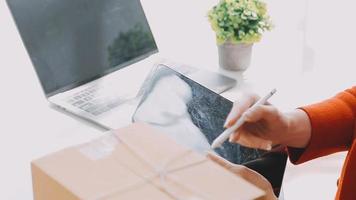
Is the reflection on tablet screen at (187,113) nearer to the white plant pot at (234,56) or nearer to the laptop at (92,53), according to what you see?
the laptop at (92,53)

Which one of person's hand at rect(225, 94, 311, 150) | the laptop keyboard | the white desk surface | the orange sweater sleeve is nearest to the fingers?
person's hand at rect(225, 94, 311, 150)

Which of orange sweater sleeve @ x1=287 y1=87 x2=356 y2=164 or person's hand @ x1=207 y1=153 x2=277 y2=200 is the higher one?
person's hand @ x1=207 y1=153 x2=277 y2=200

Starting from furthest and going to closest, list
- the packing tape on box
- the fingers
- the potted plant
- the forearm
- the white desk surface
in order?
the potted plant < the white desk surface < the forearm < the fingers < the packing tape on box

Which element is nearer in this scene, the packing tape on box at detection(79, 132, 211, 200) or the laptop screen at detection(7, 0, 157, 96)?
the packing tape on box at detection(79, 132, 211, 200)

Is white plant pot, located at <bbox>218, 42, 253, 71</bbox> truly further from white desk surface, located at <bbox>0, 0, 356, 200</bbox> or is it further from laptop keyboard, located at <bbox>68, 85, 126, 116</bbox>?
laptop keyboard, located at <bbox>68, 85, 126, 116</bbox>

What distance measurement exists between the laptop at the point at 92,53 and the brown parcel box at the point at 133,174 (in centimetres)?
36

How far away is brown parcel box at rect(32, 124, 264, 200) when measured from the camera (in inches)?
29.5

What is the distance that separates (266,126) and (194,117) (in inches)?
5.1

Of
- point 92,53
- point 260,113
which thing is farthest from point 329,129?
point 92,53

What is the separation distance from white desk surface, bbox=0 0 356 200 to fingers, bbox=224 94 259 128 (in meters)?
0.25

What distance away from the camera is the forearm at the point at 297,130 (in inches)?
40.7

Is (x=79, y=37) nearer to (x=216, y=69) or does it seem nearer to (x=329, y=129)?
(x=216, y=69)

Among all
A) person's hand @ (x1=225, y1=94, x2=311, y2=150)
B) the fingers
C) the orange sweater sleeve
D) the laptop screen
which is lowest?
the orange sweater sleeve

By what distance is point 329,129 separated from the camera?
1062mm
